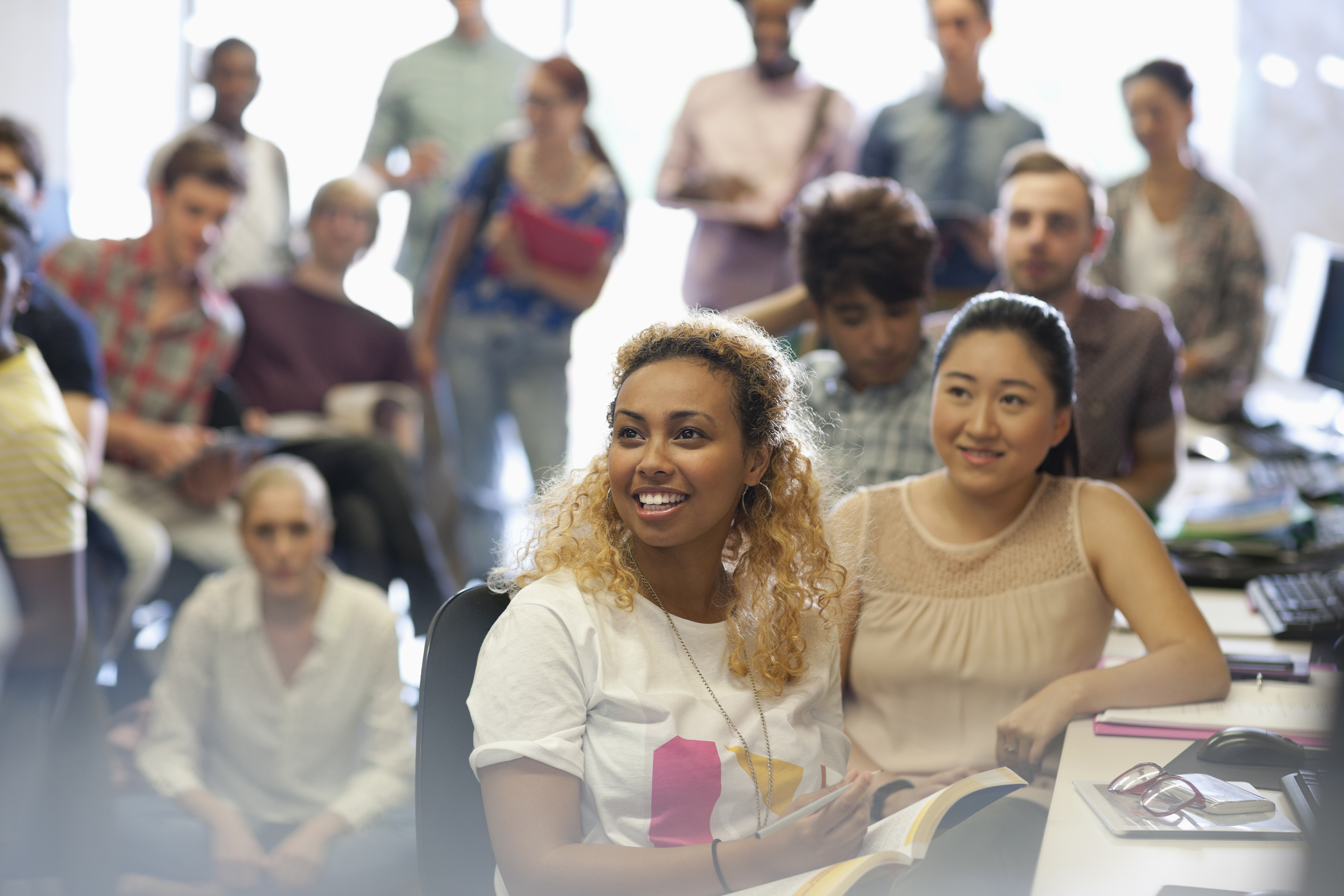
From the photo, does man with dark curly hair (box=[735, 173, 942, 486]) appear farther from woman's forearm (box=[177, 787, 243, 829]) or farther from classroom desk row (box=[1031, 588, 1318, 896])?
woman's forearm (box=[177, 787, 243, 829])

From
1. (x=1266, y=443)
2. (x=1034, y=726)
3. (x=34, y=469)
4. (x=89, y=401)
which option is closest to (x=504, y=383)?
(x=89, y=401)

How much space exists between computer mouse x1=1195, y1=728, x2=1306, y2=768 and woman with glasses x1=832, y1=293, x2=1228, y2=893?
0.45 ft

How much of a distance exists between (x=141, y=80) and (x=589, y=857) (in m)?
5.27

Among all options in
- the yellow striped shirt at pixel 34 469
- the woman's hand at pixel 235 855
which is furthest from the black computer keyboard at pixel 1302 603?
the yellow striped shirt at pixel 34 469

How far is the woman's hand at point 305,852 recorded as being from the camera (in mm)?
2064

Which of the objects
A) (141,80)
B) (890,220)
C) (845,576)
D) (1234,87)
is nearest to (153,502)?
(890,220)

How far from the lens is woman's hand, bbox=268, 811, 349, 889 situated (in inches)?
81.3

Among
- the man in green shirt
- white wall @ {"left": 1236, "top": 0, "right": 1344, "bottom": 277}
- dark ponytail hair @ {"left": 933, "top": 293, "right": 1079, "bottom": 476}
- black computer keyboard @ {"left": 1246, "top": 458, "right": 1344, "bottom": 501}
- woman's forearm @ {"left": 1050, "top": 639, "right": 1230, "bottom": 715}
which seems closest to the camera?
woman's forearm @ {"left": 1050, "top": 639, "right": 1230, "bottom": 715}

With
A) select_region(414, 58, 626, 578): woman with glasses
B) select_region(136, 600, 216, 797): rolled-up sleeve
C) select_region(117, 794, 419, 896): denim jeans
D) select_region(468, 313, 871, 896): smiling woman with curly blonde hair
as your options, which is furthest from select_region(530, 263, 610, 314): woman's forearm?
select_region(468, 313, 871, 896): smiling woman with curly blonde hair

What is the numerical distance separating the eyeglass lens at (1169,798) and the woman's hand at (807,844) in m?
0.29

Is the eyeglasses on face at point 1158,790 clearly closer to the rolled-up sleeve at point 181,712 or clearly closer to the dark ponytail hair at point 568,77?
the rolled-up sleeve at point 181,712

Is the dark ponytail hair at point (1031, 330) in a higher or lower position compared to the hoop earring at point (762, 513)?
higher

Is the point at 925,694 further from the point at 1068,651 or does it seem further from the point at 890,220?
the point at 890,220

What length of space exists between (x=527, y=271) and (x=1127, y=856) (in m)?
2.83
